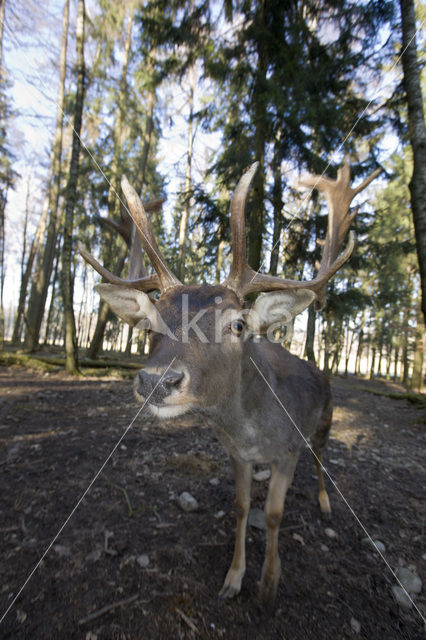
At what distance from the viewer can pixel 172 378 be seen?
6.85ft

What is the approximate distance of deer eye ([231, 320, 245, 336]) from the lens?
2.67 m

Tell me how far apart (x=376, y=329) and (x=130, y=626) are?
33972mm

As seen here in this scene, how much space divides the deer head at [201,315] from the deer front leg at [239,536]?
2.63 ft

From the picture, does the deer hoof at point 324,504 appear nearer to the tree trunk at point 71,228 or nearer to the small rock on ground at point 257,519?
the small rock on ground at point 257,519

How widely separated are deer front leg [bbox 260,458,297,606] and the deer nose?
1.55 m

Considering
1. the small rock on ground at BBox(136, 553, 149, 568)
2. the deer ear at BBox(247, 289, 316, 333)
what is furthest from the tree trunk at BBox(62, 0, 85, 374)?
the deer ear at BBox(247, 289, 316, 333)

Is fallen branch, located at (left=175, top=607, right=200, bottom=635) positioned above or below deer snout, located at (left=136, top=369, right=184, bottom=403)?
below

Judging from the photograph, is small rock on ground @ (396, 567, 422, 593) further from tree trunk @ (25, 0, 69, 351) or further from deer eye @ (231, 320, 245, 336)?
tree trunk @ (25, 0, 69, 351)

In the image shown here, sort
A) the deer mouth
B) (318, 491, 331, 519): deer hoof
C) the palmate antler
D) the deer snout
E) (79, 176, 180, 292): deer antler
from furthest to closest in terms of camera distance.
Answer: (318, 491, 331, 519): deer hoof → (79, 176, 180, 292): deer antler → the palmate antler → the deer mouth → the deer snout

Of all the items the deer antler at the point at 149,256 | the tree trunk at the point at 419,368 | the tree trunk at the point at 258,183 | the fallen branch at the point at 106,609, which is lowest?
the fallen branch at the point at 106,609

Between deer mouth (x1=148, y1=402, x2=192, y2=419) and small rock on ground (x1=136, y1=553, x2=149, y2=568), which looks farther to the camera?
small rock on ground (x1=136, y1=553, x2=149, y2=568)

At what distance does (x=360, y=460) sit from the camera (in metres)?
5.49

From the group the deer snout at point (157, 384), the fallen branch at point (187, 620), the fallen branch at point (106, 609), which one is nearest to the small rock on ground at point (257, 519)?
the fallen branch at point (187, 620)

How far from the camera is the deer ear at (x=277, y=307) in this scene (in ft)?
9.28
